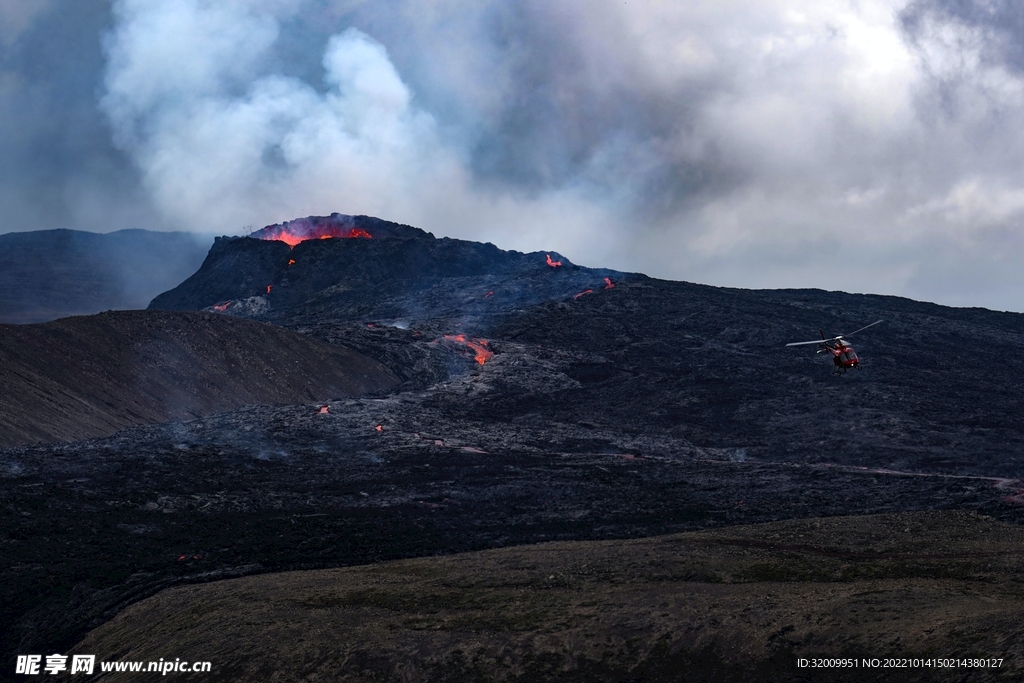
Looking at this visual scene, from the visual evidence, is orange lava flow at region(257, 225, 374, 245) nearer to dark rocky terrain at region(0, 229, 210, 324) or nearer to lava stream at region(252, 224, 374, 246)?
lava stream at region(252, 224, 374, 246)

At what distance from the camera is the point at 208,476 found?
45.7 meters

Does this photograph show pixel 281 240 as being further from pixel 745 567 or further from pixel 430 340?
pixel 745 567

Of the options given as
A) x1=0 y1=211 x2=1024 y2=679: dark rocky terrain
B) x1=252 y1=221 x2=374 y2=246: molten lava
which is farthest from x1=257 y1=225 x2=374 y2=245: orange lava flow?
x1=0 y1=211 x2=1024 y2=679: dark rocky terrain

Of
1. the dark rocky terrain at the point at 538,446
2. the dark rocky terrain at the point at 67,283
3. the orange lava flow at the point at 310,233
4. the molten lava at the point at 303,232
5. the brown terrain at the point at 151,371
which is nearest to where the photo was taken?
the dark rocky terrain at the point at 538,446

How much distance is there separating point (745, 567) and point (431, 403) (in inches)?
1494

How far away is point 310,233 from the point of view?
146500 mm

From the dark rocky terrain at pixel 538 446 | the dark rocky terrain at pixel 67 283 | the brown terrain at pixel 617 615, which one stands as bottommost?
the brown terrain at pixel 617 615

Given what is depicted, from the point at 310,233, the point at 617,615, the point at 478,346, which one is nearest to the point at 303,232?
the point at 310,233

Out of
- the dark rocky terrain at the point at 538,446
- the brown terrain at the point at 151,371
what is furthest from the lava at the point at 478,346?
the brown terrain at the point at 151,371

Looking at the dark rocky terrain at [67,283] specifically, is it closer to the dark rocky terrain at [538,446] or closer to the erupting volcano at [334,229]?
the erupting volcano at [334,229]

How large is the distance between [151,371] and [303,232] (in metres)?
82.8

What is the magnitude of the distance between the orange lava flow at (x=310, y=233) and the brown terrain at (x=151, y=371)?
221ft

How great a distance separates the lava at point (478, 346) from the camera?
8108cm

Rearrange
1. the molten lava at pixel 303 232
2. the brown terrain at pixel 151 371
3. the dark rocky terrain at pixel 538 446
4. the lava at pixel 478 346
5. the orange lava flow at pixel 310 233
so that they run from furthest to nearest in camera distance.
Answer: the molten lava at pixel 303 232 → the orange lava flow at pixel 310 233 → the lava at pixel 478 346 → the brown terrain at pixel 151 371 → the dark rocky terrain at pixel 538 446
